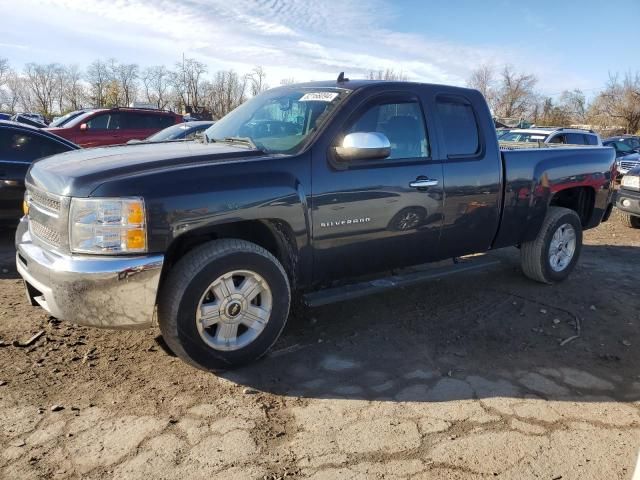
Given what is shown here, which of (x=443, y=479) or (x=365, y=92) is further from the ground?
(x=365, y=92)

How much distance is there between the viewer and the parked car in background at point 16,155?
6059 millimetres

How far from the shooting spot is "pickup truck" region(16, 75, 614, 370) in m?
2.93

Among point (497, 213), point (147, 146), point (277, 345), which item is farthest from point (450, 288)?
point (147, 146)

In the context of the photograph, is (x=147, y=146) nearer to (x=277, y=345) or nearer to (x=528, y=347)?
(x=277, y=345)

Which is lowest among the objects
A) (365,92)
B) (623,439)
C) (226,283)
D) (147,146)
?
(623,439)

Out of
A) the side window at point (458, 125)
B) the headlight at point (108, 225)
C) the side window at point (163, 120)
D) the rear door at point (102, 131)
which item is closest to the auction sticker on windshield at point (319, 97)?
the side window at point (458, 125)

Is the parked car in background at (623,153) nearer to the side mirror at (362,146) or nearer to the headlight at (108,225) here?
the side mirror at (362,146)

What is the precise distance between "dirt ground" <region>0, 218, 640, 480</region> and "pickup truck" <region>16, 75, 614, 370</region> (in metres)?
0.41

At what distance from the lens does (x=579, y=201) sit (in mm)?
5785

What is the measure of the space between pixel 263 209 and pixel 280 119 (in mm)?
1032

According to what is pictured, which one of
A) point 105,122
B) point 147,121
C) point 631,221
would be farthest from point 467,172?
point 147,121

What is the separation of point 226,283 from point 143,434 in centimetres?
100

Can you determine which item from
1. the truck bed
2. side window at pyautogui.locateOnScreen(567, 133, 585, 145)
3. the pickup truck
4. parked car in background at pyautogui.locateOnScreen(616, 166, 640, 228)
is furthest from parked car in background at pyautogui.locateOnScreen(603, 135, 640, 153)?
the pickup truck

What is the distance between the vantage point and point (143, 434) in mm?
2711
